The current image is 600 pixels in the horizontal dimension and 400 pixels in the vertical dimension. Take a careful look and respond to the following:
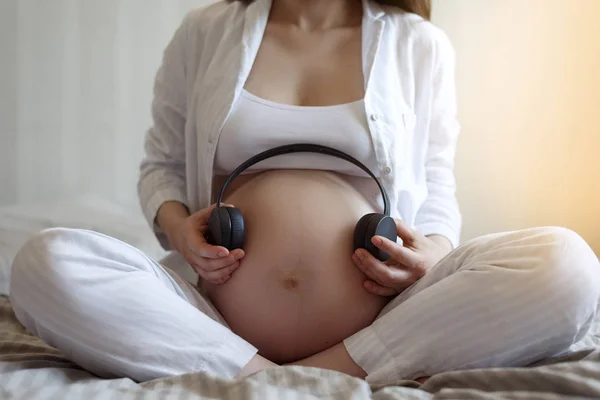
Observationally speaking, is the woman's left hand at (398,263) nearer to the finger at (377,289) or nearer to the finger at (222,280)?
the finger at (377,289)

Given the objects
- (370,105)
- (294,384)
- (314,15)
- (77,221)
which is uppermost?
(314,15)

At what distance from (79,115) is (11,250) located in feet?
1.70

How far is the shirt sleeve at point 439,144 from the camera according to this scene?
109 centimetres

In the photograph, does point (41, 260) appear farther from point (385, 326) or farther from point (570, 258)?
point (570, 258)

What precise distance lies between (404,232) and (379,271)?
0.10 metres

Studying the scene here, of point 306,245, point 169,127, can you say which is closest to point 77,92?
point 169,127

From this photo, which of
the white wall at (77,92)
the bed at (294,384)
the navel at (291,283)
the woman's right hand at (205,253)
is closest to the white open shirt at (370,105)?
the woman's right hand at (205,253)

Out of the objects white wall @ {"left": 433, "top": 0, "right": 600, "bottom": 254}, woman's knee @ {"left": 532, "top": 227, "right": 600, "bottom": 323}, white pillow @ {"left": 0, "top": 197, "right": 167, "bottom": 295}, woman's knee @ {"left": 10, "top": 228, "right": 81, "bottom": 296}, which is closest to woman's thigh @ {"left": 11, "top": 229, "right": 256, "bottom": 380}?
woman's knee @ {"left": 10, "top": 228, "right": 81, "bottom": 296}

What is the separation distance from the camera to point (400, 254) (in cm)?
86

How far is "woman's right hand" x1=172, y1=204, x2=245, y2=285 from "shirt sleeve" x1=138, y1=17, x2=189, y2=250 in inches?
7.9

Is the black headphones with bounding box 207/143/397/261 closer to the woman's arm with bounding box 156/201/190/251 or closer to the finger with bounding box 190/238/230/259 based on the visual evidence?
the finger with bounding box 190/238/230/259

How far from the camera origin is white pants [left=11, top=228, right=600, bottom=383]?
718 millimetres

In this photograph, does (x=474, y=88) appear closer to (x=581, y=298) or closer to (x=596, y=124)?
(x=596, y=124)

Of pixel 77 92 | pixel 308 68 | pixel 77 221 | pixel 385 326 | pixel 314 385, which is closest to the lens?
pixel 314 385
